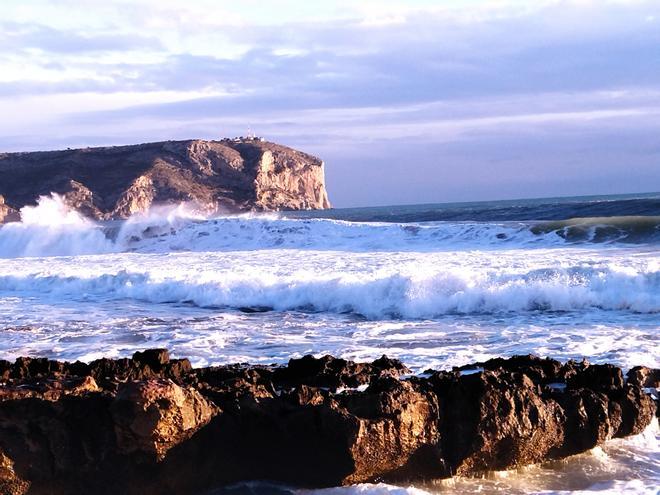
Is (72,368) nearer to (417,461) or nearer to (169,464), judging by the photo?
(169,464)

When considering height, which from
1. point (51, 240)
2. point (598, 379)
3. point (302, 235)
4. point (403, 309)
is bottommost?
point (51, 240)

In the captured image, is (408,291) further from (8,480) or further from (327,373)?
(8,480)

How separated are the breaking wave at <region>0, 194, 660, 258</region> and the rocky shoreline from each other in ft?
55.3

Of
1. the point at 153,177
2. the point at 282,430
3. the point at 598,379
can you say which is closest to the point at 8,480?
the point at 282,430

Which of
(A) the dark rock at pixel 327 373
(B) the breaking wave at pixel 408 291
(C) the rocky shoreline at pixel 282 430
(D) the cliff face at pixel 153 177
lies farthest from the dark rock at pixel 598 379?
(D) the cliff face at pixel 153 177

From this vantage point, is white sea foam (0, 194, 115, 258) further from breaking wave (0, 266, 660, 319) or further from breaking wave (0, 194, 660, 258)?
breaking wave (0, 266, 660, 319)

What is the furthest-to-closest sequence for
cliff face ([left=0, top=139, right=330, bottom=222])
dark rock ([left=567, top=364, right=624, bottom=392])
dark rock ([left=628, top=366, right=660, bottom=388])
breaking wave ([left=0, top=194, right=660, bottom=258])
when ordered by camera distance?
cliff face ([left=0, top=139, right=330, bottom=222])
breaking wave ([left=0, top=194, right=660, bottom=258])
dark rock ([left=628, top=366, right=660, bottom=388])
dark rock ([left=567, top=364, right=624, bottom=392])

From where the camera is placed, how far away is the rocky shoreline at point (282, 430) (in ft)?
13.9

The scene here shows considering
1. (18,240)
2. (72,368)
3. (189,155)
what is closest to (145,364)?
(72,368)

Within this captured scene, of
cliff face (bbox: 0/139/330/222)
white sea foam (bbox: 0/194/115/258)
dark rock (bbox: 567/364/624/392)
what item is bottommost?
white sea foam (bbox: 0/194/115/258)

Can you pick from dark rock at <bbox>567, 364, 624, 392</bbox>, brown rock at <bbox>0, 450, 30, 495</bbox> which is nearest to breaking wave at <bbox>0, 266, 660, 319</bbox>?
dark rock at <bbox>567, 364, 624, 392</bbox>

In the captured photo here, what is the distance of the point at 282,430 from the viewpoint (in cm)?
452

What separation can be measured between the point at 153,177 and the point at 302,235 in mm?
62141

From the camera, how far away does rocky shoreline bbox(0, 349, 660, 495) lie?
13.9 feet
